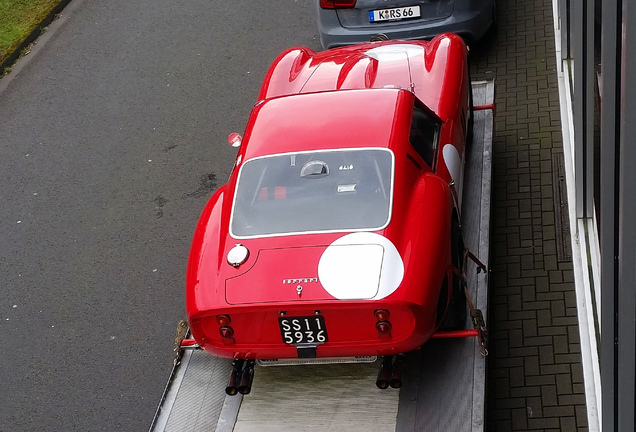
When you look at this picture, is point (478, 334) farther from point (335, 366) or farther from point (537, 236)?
point (537, 236)

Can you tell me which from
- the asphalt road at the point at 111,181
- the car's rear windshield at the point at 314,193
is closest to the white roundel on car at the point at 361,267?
the car's rear windshield at the point at 314,193

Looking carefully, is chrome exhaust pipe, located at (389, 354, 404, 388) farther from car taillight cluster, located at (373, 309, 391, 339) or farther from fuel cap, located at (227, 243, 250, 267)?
fuel cap, located at (227, 243, 250, 267)

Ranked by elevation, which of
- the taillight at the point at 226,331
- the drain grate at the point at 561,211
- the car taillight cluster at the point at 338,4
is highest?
the taillight at the point at 226,331

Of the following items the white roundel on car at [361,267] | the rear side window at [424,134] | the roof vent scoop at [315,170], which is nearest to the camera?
the white roundel on car at [361,267]

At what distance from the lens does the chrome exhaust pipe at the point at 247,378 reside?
5.29 meters

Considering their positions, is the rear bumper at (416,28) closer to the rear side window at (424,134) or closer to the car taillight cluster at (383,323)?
the rear side window at (424,134)

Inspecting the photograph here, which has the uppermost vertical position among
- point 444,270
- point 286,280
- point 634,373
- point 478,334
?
point 634,373

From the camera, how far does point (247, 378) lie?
5355mm

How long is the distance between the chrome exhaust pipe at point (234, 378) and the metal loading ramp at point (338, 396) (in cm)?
16

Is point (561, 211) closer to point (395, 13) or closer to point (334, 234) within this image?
point (334, 234)

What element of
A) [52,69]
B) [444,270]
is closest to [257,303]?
[444,270]

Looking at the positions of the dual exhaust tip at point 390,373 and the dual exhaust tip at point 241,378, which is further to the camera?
the dual exhaust tip at point 241,378

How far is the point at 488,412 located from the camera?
541cm

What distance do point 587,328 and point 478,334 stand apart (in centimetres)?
70
